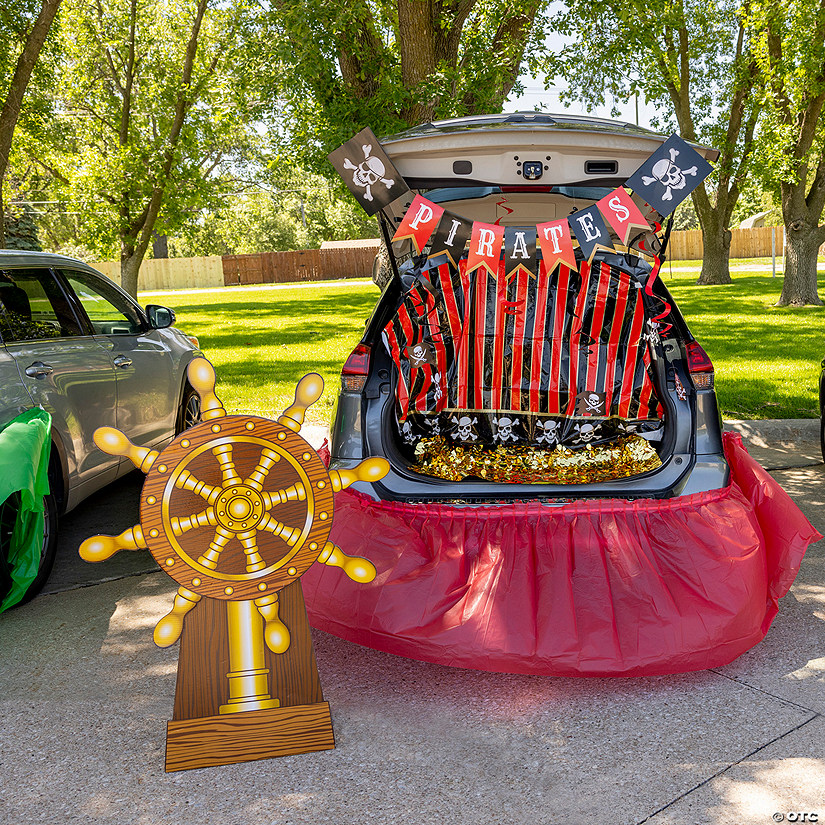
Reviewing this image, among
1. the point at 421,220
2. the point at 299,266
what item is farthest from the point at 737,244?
the point at 421,220

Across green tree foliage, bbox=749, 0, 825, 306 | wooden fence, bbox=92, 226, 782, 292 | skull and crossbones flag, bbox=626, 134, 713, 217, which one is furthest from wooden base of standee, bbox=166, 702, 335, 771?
wooden fence, bbox=92, 226, 782, 292

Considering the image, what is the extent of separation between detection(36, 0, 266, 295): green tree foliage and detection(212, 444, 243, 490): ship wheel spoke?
1268 cm

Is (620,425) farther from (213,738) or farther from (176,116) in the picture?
(176,116)

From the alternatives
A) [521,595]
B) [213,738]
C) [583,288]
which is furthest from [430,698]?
[583,288]

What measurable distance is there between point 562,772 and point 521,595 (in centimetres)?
68

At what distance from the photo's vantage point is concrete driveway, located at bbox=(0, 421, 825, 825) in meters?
2.50

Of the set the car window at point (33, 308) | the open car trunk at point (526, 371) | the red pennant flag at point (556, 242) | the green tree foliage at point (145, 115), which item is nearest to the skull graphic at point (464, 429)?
the open car trunk at point (526, 371)

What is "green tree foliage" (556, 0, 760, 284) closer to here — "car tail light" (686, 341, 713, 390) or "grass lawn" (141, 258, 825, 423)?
"grass lawn" (141, 258, 825, 423)

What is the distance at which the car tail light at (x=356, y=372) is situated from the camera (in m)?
3.80

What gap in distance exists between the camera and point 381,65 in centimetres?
885

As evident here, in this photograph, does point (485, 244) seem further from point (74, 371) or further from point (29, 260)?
point (29, 260)

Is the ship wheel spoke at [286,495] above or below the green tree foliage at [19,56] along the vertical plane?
below

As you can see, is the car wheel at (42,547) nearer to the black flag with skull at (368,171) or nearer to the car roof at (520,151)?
the black flag with skull at (368,171)

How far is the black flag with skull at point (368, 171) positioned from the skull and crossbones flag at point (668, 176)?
99cm
